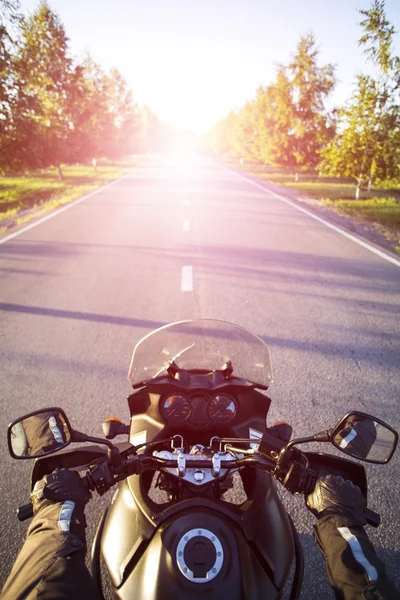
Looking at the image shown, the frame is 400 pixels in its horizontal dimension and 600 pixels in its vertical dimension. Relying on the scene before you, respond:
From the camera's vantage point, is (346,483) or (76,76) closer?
(346,483)

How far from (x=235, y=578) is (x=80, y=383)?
288 cm

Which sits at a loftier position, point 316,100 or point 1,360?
point 316,100

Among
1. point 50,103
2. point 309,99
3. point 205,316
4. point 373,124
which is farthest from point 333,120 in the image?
point 205,316

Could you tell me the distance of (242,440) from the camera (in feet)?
5.69

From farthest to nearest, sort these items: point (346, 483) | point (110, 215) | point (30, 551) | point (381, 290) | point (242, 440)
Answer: point (110, 215)
point (381, 290)
point (242, 440)
point (346, 483)
point (30, 551)

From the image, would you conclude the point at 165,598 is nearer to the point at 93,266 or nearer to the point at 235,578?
the point at 235,578

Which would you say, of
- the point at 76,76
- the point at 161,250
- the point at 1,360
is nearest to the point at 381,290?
the point at 161,250

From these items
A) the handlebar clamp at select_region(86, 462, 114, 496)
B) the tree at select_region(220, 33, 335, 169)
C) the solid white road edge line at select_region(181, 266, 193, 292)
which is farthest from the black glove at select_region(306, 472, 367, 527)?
the tree at select_region(220, 33, 335, 169)

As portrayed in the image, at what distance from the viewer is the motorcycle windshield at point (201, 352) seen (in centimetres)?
224

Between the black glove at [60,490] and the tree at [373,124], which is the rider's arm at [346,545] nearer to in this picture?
the black glove at [60,490]

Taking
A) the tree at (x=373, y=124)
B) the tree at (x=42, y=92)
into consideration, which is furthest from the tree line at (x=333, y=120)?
the tree at (x=42, y=92)

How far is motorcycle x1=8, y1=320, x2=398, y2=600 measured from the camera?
1.35 meters

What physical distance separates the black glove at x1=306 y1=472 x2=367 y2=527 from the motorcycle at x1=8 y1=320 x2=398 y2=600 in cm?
5

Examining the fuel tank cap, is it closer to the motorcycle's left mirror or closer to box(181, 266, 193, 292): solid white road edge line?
the motorcycle's left mirror
